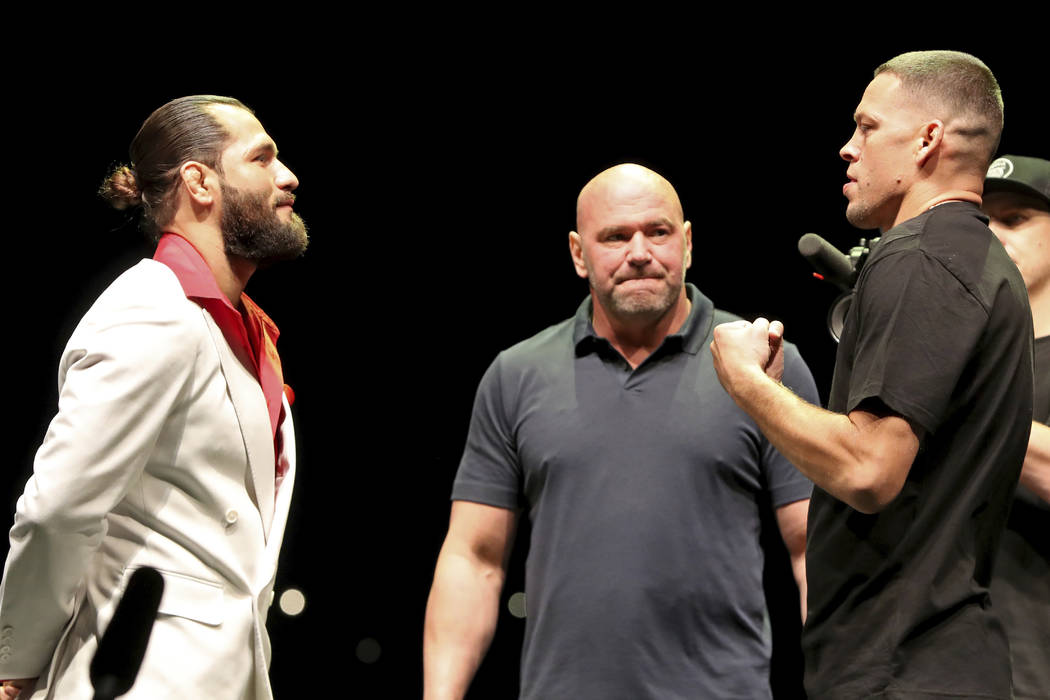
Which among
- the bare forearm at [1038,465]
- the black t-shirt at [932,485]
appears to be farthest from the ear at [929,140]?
the bare forearm at [1038,465]

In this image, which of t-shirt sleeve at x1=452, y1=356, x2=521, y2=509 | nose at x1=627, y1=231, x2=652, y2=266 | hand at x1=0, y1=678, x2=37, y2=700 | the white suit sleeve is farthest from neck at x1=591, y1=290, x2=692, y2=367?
hand at x1=0, y1=678, x2=37, y2=700

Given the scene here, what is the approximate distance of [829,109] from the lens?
3787 millimetres

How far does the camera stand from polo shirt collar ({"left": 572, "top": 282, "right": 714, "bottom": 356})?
2461 mm

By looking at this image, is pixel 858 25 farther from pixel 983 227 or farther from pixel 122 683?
pixel 122 683

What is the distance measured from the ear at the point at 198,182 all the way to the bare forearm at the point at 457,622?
3.02 feet

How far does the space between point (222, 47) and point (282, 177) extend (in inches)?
67.5

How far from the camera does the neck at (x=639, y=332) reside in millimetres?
2475

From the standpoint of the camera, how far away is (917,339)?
1.48 meters

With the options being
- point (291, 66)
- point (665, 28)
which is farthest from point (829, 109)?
point (291, 66)

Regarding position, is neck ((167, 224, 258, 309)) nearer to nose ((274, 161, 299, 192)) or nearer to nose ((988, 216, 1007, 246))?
nose ((274, 161, 299, 192))

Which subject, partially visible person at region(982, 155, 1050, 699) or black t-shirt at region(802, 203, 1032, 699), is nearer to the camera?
black t-shirt at region(802, 203, 1032, 699)

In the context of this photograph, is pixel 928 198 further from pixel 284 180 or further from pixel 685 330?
pixel 284 180

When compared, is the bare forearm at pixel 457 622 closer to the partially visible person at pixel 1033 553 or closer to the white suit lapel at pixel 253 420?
the white suit lapel at pixel 253 420

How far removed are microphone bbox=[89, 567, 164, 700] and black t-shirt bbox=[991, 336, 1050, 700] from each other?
1.30 m
